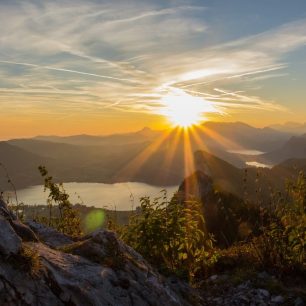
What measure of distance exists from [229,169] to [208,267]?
99.5 metres

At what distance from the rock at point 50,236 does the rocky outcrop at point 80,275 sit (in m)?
0.02

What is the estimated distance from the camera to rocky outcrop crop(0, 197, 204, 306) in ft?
18.4

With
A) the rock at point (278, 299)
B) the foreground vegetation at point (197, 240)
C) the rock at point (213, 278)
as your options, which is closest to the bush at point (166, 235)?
the foreground vegetation at point (197, 240)

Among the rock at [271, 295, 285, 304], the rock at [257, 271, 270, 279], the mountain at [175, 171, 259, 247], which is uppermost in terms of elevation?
the rock at [257, 271, 270, 279]

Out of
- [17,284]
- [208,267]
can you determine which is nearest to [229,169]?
[208,267]

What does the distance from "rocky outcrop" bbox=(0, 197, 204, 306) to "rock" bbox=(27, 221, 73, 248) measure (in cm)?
2

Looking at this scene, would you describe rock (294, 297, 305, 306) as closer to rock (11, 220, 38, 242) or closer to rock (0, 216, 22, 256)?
rock (11, 220, 38, 242)

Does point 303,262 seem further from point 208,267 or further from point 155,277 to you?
point 155,277

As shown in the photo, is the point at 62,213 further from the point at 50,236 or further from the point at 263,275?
the point at 263,275

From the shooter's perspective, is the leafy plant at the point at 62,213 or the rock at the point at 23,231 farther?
the leafy plant at the point at 62,213

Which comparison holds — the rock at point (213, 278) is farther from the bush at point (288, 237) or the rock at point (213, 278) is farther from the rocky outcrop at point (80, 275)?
the rocky outcrop at point (80, 275)

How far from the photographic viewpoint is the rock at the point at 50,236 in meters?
9.02

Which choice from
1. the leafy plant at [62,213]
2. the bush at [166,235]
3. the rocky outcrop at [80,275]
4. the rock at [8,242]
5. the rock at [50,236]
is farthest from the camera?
the leafy plant at [62,213]

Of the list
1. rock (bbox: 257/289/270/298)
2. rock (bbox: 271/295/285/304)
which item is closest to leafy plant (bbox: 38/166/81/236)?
rock (bbox: 257/289/270/298)
